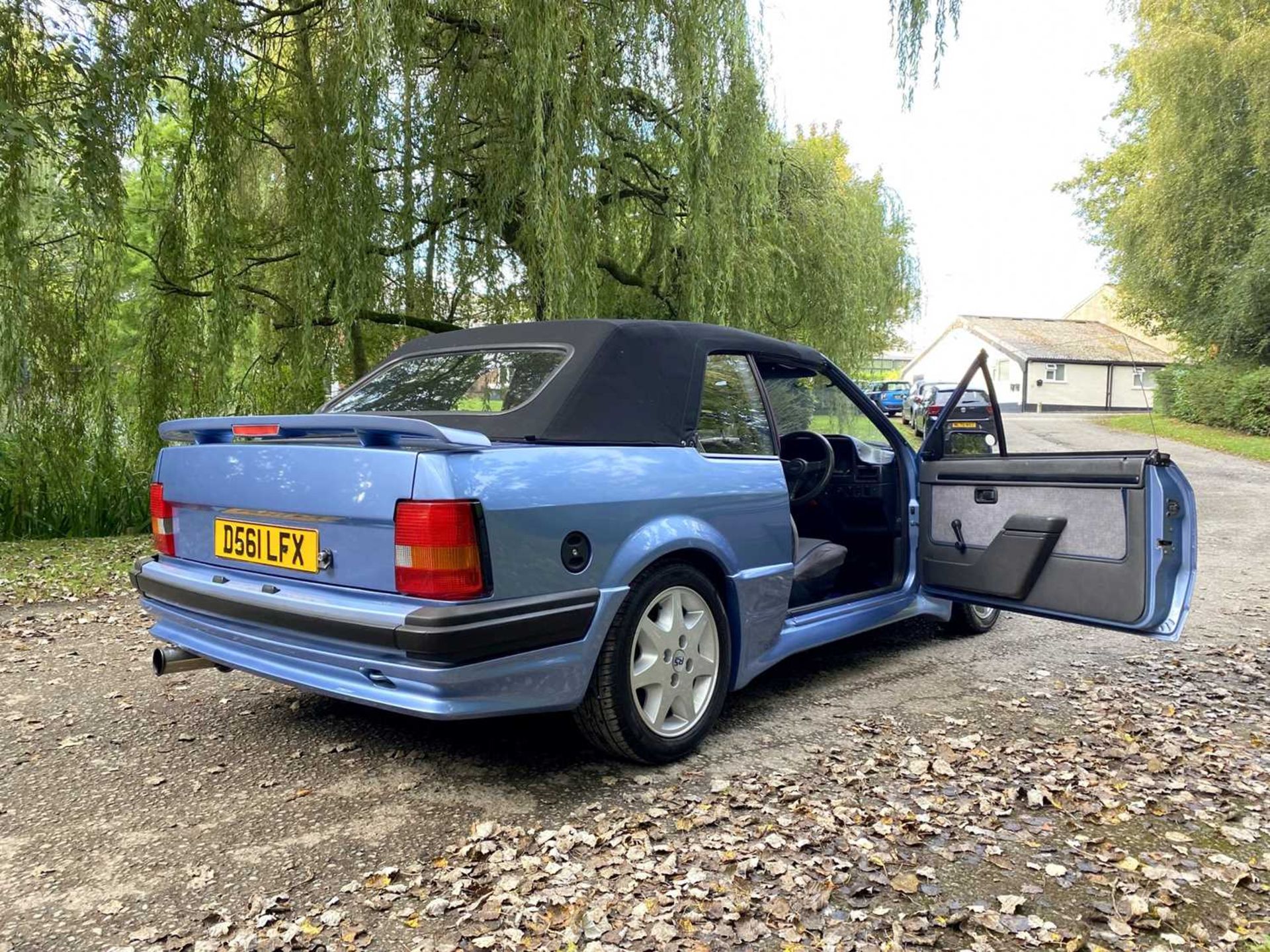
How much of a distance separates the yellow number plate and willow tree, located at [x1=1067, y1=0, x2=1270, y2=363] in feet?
70.6

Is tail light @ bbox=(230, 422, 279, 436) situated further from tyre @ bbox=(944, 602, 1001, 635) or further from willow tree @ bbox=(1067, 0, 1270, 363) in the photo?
willow tree @ bbox=(1067, 0, 1270, 363)

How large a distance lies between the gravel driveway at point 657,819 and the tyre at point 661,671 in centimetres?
16

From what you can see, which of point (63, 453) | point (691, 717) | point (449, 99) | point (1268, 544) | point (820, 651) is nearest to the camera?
point (691, 717)

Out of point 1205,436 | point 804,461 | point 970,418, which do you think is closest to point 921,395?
point 1205,436

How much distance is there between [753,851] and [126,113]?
662cm

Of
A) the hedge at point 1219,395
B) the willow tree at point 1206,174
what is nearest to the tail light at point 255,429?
the willow tree at point 1206,174

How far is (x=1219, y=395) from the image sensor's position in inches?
875

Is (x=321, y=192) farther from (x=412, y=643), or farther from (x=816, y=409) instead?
(x=412, y=643)

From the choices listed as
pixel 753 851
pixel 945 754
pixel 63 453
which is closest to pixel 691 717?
pixel 753 851

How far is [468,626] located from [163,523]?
1.66m

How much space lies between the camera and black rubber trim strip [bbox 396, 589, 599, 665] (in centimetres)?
254

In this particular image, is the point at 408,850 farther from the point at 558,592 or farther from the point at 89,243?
the point at 89,243

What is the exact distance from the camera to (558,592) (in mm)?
2816

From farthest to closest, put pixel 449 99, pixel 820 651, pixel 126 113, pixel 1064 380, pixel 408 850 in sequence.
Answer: pixel 1064 380 < pixel 449 99 < pixel 126 113 < pixel 820 651 < pixel 408 850
